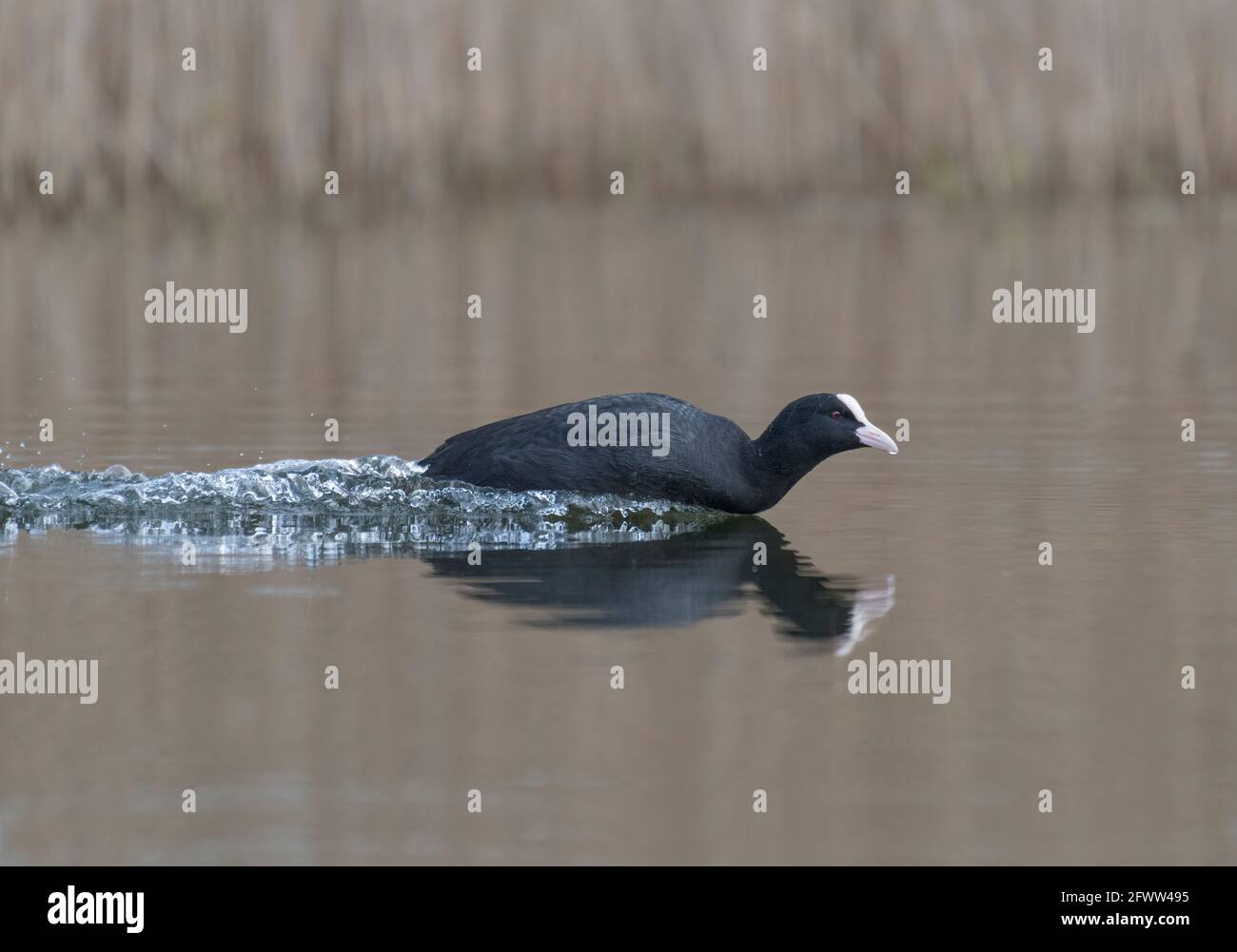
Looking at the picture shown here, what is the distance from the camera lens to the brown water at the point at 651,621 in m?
5.30

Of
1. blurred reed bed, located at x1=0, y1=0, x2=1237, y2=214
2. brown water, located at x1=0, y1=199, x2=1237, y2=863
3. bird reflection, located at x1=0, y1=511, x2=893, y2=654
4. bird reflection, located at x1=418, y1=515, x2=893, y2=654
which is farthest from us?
blurred reed bed, located at x1=0, y1=0, x2=1237, y2=214

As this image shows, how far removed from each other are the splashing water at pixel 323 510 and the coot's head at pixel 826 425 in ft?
2.11

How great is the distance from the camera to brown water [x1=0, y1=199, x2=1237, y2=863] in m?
5.30

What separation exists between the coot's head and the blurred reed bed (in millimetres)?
11161

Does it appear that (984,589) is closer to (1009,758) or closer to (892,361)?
(1009,758)

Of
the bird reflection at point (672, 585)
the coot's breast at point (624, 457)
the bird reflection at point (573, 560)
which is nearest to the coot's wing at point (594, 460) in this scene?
the coot's breast at point (624, 457)

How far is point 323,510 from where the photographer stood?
967 cm

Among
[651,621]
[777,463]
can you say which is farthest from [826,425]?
[651,621]

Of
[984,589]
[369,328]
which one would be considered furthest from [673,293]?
[984,589]

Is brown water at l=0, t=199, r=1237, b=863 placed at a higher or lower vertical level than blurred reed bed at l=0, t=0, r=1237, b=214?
lower

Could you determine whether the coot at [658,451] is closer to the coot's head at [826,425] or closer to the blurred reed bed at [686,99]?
the coot's head at [826,425]

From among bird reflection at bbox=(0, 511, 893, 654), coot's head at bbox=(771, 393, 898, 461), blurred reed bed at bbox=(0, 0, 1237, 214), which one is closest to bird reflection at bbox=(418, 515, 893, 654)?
bird reflection at bbox=(0, 511, 893, 654)

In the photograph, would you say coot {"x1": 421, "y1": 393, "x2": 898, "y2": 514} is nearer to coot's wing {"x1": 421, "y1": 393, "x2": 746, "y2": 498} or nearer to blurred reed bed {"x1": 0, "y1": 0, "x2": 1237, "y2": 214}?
coot's wing {"x1": 421, "y1": 393, "x2": 746, "y2": 498}

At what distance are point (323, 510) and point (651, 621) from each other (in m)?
2.71
